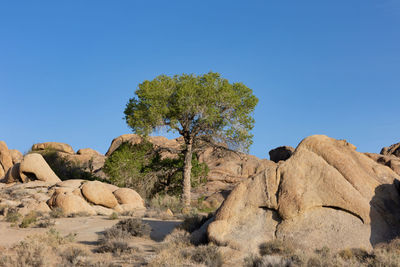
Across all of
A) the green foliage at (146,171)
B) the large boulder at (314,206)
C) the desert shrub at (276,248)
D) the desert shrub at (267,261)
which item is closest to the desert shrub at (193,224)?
the large boulder at (314,206)

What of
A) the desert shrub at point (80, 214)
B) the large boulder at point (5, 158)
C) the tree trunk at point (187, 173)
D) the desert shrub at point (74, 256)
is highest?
the large boulder at point (5, 158)

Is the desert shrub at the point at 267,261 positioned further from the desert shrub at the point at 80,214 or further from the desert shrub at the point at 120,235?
the desert shrub at the point at 80,214

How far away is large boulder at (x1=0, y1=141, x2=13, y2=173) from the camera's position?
4447 centimetres

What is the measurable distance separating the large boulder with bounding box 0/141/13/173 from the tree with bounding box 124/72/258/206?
21848mm

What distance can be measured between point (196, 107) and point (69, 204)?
40.5 ft

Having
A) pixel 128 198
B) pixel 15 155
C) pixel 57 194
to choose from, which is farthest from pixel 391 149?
pixel 15 155

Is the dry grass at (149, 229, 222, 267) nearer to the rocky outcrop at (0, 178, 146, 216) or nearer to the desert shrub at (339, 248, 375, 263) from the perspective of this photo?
the desert shrub at (339, 248, 375, 263)

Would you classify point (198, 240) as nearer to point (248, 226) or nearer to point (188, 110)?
point (248, 226)

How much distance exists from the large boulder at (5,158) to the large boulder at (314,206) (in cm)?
4133

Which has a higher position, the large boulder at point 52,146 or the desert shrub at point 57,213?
the large boulder at point 52,146

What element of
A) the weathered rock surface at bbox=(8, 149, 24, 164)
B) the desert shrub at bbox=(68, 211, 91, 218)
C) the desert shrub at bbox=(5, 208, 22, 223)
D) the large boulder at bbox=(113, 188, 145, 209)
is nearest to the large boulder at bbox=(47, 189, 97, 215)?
the desert shrub at bbox=(68, 211, 91, 218)

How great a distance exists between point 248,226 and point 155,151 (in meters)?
22.3

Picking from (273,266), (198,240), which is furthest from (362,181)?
(198,240)

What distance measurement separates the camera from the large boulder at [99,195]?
909 inches
